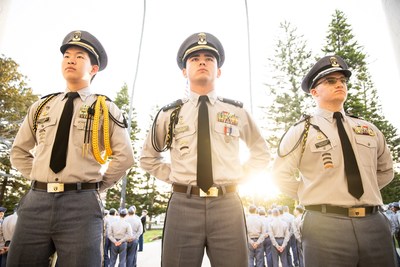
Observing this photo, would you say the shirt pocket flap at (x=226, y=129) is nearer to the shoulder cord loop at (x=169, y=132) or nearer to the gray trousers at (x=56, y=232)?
the shoulder cord loop at (x=169, y=132)

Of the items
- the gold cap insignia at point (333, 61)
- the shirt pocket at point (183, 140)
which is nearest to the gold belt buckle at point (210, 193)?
the shirt pocket at point (183, 140)

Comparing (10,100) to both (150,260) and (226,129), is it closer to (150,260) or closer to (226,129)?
(150,260)

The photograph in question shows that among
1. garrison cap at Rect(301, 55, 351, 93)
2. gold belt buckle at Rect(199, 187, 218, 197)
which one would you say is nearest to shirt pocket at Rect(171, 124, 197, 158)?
gold belt buckle at Rect(199, 187, 218, 197)

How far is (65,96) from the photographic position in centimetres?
292

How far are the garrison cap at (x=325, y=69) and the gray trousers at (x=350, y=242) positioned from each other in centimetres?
153

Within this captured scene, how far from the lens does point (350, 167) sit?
2654 millimetres

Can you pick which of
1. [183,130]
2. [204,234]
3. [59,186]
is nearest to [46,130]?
[59,186]

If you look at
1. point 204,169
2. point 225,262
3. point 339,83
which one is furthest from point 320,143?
point 225,262

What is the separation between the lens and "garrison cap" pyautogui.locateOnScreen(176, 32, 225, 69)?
2.86 metres

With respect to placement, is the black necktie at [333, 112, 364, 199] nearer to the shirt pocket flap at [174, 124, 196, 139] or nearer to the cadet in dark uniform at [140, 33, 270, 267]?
the cadet in dark uniform at [140, 33, 270, 267]

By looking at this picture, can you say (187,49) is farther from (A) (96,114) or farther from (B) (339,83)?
(B) (339,83)

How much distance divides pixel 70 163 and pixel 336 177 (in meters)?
2.54

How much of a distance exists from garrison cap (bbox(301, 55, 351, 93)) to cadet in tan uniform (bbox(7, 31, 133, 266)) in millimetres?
2284

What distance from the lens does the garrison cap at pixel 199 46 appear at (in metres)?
2.86
